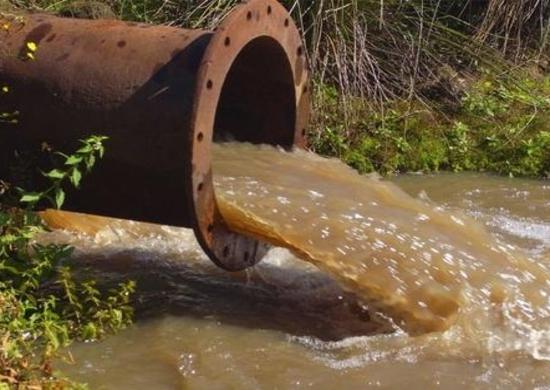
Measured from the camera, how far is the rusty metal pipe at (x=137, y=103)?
3.97 m

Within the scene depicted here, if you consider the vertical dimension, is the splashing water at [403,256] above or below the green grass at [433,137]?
below

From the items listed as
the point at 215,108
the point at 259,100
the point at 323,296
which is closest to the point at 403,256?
the point at 323,296

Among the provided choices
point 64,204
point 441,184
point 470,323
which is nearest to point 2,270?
point 64,204

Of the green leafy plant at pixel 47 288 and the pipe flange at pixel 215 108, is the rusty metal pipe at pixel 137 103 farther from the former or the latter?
the green leafy plant at pixel 47 288

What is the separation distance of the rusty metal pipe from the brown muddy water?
29cm

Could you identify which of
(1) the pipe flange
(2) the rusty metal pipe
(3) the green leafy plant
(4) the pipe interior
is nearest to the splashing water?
(1) the pipe flange

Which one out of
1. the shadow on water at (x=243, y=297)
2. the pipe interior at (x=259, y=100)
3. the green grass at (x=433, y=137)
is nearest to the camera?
the shadow on water at (x=243, y=297)

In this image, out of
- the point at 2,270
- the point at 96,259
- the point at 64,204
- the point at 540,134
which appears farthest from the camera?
the point at 540,134

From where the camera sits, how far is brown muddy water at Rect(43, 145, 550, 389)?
3748 millimetres

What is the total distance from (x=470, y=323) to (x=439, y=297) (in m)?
0.17

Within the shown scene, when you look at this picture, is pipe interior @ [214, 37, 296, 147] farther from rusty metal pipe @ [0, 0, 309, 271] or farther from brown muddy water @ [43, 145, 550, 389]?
rusty metal pipe @ [0, 0, 309, 271]

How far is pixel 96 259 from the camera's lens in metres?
4.92

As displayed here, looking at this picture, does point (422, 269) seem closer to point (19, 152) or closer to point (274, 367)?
point (274, 367)

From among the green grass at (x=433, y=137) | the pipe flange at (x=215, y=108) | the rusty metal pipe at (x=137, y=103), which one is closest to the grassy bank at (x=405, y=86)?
the green grass at (x=433, y=137)
